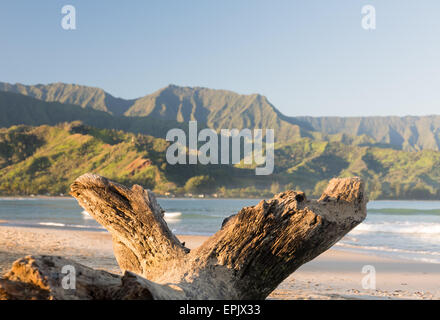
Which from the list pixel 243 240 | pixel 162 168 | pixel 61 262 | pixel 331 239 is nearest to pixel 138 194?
pixel 243 240

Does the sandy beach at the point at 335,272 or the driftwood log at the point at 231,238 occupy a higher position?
the driftwood log at the point at 231,238

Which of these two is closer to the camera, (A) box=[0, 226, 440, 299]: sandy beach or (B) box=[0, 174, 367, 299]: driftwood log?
(B) box=[0, 174, 367, 299]: driftwood log

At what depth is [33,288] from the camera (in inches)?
147

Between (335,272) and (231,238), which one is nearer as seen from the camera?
(231,238)

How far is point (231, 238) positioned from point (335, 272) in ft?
31.8

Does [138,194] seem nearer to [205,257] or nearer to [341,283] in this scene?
[205,257]

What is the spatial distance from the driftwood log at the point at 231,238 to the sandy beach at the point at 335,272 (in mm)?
4203

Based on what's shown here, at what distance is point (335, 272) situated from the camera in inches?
553

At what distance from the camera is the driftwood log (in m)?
5.18

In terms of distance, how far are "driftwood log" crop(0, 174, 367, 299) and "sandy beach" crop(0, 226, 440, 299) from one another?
420cm

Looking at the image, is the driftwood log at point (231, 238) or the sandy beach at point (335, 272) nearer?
the driftwood log at point (231, 238)

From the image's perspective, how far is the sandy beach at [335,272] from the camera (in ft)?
33.8

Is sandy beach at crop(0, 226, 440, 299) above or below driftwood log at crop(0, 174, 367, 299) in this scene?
below

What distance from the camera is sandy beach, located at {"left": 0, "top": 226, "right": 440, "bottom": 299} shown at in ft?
33.8
